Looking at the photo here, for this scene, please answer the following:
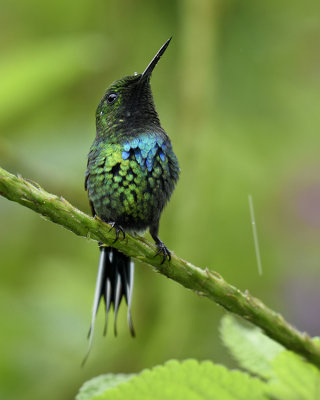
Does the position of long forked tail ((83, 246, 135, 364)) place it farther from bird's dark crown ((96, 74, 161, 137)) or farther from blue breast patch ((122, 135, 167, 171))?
bird's dark crown ((96, 74, 161, 137))

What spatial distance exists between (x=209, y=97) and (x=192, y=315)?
3.21ft

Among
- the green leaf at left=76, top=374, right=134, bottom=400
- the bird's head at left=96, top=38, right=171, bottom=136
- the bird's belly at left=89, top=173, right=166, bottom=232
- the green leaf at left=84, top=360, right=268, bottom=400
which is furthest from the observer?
the bird's head at left=96, top=38, right=171, bottom=136

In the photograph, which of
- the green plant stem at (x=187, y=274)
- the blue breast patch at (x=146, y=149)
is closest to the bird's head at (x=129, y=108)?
the blue breast patch at (x=146, y=149)

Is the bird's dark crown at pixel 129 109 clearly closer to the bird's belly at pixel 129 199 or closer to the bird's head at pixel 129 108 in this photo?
the bird's head at pixel 129 108

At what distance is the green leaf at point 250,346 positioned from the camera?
113cm

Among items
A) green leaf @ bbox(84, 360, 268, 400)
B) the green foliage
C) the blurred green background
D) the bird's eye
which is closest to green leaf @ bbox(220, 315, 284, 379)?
the green foliage

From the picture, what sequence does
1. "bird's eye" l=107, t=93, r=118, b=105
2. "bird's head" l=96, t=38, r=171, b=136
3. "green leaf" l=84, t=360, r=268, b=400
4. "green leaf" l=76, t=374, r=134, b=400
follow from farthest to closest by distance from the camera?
"bird's eye" l=107, t=93, r=118, b=105 < "bird's head" l=96, t=38, r=171, b=136 < "green leaf" l=76, t=374, r=134, b=400 < "green leaf" l=84, t=360, r=268, b=400

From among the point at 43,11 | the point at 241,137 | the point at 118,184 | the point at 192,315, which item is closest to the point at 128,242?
the point at 118,184

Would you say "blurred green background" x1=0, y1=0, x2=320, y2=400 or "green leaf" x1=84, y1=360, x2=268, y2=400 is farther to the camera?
"blurred green background" x1=0, y1=0, x2=320, y2=400

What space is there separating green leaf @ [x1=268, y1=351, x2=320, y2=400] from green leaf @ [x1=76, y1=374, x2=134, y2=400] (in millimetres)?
266

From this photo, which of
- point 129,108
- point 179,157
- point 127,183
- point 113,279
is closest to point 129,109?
point 129,108

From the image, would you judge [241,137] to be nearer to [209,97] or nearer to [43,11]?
[209,97]

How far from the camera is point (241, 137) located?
3221 millimetres

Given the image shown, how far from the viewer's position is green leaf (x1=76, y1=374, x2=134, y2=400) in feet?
3.57
